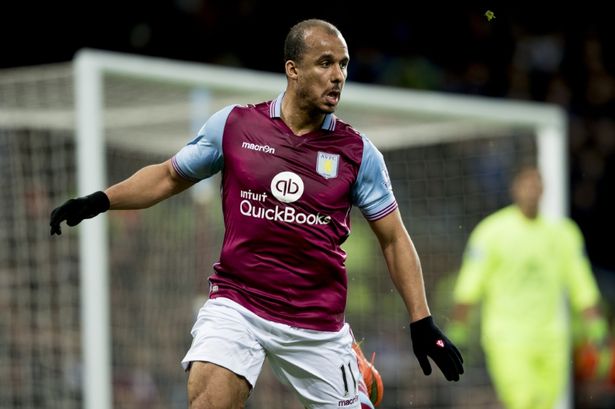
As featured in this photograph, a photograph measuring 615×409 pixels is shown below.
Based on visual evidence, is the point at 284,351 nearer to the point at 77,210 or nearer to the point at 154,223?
the point at 77,210

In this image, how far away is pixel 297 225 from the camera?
5.38m

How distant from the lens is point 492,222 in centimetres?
1055

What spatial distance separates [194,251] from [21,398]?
1706 mm

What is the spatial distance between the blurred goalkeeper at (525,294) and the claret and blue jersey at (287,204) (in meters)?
4.99

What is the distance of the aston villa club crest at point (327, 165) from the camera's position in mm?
5398

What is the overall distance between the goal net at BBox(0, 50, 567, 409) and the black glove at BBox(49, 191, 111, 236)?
9.30 feet

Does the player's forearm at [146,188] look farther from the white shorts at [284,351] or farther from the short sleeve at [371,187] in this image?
the short sleeve at [371,187]

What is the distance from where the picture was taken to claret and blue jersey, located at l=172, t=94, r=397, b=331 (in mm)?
5379

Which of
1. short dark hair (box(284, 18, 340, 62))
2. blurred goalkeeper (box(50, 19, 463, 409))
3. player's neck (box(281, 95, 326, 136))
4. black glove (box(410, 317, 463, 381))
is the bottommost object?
black glove (box(410, 317, 463, 381))

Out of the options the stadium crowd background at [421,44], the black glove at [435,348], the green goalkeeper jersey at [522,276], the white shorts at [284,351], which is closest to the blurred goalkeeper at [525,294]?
the green goalkeeper jersey at [522,276]

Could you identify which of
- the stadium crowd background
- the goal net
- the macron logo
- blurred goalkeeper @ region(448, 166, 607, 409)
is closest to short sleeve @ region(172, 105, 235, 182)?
the macron logo

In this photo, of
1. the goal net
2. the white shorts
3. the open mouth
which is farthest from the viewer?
the goal net

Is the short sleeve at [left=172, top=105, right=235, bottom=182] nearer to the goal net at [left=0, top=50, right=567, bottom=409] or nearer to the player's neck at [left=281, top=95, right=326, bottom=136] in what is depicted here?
the player's neck at [left=281, top=95, right=326, bottom=136]

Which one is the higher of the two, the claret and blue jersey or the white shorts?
the claret and blue jersey
